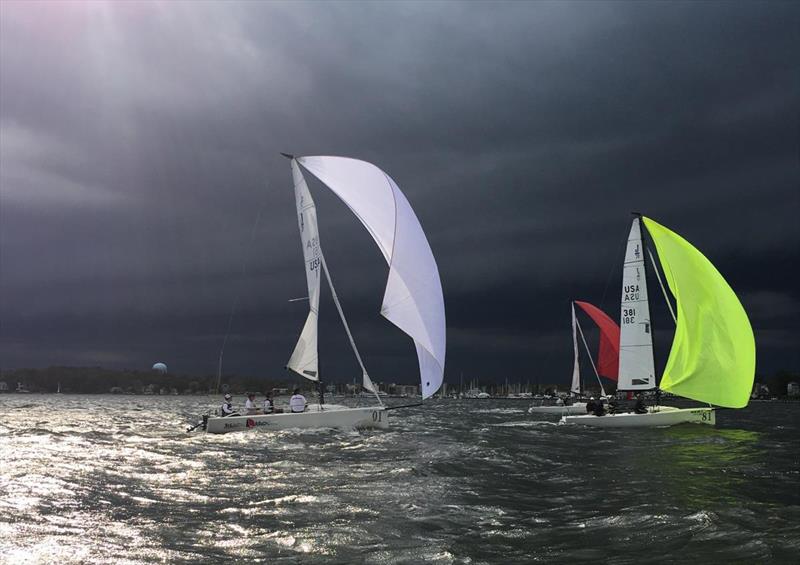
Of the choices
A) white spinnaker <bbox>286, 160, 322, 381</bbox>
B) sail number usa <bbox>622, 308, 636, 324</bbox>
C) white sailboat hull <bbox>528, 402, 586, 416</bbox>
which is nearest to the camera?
white spinnaker <bbox>286, 160, 322, 381</bbox>

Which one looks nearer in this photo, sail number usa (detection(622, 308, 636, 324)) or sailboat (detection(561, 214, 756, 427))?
sailboat (detection(561, 214, 756, 427))

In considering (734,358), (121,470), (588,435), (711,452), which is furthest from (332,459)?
(734,358)

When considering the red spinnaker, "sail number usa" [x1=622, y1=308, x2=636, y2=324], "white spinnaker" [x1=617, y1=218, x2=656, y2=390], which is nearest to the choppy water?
"white spinnaker" [x1=617, y1=218, x2=656, y2=390]

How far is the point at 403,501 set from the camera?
34.6ft

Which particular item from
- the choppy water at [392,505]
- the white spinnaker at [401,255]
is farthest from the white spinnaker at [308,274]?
the choppy water at [392,505]

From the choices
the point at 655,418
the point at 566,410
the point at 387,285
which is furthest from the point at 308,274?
the point at 566,410

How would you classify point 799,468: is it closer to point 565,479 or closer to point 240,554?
point 565,479

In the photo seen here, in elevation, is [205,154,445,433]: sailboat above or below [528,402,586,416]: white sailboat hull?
above

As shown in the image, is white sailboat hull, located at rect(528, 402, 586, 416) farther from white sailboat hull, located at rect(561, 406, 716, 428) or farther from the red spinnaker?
white sailboat hull, located at rect(561, 406, 716, 428)

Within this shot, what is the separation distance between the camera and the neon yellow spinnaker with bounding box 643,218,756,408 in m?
29.5

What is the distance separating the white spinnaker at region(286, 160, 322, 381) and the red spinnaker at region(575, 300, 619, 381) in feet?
123

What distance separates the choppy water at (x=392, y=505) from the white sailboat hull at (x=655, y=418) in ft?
34.9

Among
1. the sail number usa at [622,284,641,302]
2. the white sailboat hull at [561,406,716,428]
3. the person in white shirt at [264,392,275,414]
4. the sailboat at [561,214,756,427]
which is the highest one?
the sail number usa at [622,284,641,302]

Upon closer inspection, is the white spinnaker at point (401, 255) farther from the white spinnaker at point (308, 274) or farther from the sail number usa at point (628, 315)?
the sail number usa at point (628, 315)
